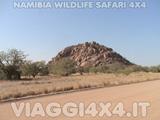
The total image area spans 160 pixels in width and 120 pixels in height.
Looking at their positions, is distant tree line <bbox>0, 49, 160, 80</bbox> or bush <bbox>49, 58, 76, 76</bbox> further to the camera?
bush <bbox>49, 58, 76, 76</bbox>

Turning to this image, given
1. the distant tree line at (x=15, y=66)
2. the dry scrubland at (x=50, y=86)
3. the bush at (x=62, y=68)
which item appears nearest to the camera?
the dry scrubland at (x=50, y=86)

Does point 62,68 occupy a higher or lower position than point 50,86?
higher

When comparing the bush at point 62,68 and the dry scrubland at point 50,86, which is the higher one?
the bush at point 62,68

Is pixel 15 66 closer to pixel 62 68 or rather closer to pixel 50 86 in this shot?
pixel 62 68

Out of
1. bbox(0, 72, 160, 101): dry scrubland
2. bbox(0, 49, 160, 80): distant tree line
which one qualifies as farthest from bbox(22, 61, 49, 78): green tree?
bbox(0, 72, 160, 101): dry scrubland

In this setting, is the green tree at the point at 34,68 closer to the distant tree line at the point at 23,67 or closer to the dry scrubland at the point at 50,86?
the distant tree line at the point at 23,67

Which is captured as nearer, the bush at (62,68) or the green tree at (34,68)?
the green tree at (34,68)

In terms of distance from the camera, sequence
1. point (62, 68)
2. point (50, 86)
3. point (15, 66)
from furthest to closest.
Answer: point (62, 68)
point (15, 66)
point (50, 86)

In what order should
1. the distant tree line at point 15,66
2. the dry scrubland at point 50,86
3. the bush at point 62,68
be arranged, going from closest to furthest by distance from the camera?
the dry scrubland at point 50,86 < the distant tree line at point 15,66 < the bush at point 62,68

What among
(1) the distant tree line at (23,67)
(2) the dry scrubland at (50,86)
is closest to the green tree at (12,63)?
(1) the distant tree line at (23,67)

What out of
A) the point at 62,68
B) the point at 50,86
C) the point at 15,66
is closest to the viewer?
the point at 50,86

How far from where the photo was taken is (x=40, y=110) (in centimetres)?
1588

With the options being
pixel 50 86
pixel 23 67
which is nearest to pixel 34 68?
pixel 23 67

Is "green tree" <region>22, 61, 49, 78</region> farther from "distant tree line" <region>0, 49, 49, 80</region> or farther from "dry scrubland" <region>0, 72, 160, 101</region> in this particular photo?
"dry scrubland" <region>0, 72, 160, 101</region>
